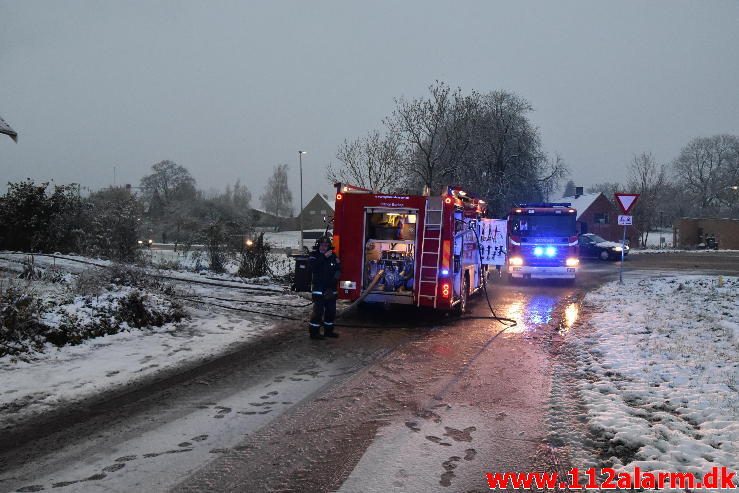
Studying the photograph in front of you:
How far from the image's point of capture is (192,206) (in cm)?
5938

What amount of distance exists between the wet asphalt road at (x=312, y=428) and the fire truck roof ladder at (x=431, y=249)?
2223mm

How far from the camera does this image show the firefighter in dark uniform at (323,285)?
943cm

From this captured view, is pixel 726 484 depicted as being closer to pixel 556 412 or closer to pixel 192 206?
pixel 556 412

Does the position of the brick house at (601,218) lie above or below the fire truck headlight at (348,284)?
above

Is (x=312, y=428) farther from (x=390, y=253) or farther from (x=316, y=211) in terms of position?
(x=316, y=211)

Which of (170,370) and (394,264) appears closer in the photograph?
(170,370)

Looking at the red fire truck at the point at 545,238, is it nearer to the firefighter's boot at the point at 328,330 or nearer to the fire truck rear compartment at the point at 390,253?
the fire truck rear compartment at the point at 390,253

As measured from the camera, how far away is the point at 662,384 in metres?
6.42

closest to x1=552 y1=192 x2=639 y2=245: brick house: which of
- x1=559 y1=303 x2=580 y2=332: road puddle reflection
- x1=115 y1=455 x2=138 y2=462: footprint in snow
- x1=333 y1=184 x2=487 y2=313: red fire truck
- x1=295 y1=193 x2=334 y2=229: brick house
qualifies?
x1=295 y1=193 x2=334 y2=229: brick house

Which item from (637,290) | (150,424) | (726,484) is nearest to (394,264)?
(150,424)

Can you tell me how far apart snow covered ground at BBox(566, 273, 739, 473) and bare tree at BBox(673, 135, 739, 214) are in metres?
82.6

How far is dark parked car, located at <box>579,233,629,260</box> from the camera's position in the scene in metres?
34.3

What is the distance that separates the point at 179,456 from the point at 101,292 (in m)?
6.05

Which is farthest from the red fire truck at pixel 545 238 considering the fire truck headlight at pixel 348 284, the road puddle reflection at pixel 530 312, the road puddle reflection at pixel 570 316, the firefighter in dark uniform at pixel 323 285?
the firefighter in dark uniform at pixel 323 285
